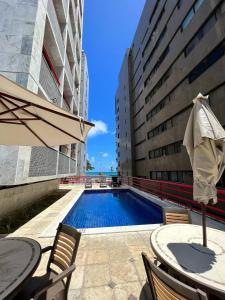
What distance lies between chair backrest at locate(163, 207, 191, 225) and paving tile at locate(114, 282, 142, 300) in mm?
1163

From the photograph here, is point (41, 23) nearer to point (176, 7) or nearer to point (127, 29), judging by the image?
point (176, 7)

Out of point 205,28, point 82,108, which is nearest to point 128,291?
point 205,28

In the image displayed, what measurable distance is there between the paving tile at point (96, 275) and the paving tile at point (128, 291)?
9.3 inches

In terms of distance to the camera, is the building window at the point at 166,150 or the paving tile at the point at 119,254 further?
the building window at the point at 166,150

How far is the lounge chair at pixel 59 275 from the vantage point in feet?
4.38

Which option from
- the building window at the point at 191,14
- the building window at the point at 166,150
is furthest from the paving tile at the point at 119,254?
the building window at the point at 191,14

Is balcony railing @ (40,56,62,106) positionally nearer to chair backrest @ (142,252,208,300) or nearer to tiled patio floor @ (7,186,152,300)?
tiled patio floor @ (7,186,152,300)

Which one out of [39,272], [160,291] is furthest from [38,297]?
[39,272]

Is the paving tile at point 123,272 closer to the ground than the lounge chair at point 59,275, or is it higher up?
closer to the ground

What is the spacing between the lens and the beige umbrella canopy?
2164mm

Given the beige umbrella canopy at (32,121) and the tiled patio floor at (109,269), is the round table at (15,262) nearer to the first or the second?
the tiled patio floor at (109,269)

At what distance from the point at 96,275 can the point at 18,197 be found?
5186 millimetres

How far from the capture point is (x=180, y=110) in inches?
449

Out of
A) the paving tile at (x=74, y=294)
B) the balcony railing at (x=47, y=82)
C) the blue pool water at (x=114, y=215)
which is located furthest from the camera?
the blue pool water at (x=114, y=215)
